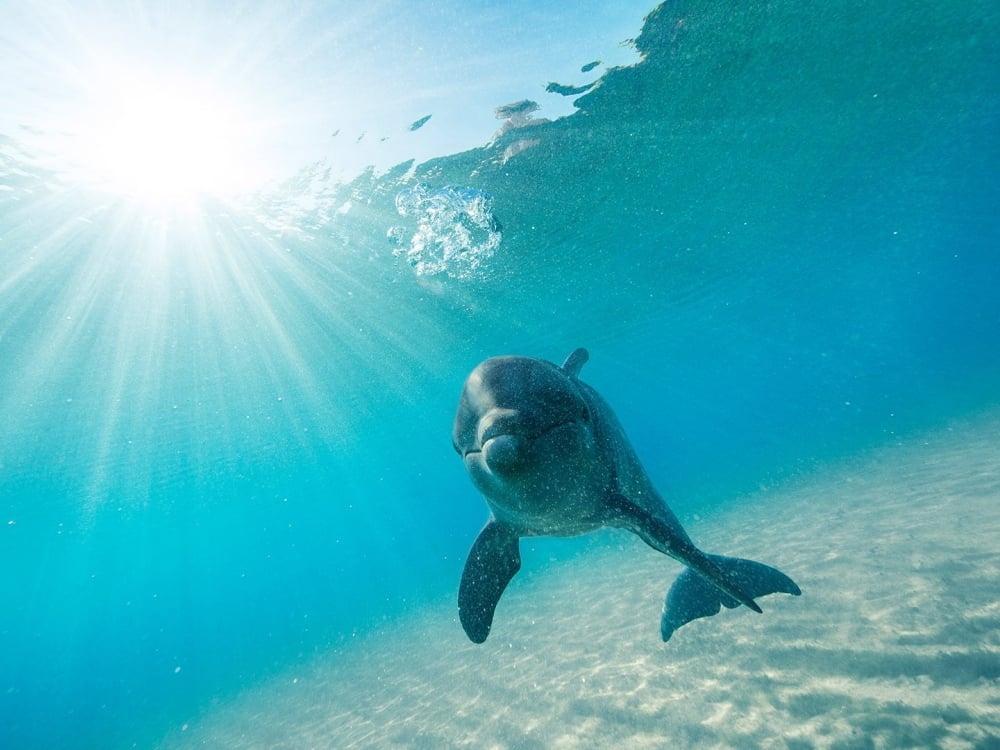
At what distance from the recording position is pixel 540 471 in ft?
7.00

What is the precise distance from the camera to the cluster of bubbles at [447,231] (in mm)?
13914

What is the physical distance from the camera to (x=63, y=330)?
1564 cm

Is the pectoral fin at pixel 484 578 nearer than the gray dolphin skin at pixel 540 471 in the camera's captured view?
No

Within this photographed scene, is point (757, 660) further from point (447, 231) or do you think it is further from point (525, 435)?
point (447, 231)

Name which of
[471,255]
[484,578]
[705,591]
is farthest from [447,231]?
[484,578]

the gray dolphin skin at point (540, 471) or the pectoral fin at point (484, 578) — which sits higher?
the gray dolphin skin at point (540, 471)

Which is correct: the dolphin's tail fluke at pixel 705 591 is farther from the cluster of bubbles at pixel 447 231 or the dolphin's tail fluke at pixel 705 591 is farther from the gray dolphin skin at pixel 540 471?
the cluster of bubbles at pixel 447 231

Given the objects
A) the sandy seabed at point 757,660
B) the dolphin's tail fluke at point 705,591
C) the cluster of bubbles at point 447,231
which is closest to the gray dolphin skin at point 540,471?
the dolphin's tail fluke at point 705,591

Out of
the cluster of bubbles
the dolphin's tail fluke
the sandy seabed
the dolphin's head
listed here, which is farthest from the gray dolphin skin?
the cluster of bubbles

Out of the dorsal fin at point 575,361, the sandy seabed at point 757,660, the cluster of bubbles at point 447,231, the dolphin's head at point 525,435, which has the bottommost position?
the sandy seabed at point 757,660

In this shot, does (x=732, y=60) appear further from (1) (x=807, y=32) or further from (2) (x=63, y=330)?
(2) (x=63, y=330)

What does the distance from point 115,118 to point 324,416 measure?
28442 mm

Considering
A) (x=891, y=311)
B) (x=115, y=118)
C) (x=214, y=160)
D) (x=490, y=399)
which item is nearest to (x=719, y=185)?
(x=214, y=160)

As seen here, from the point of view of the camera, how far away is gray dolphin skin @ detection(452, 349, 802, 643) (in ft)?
6.81
